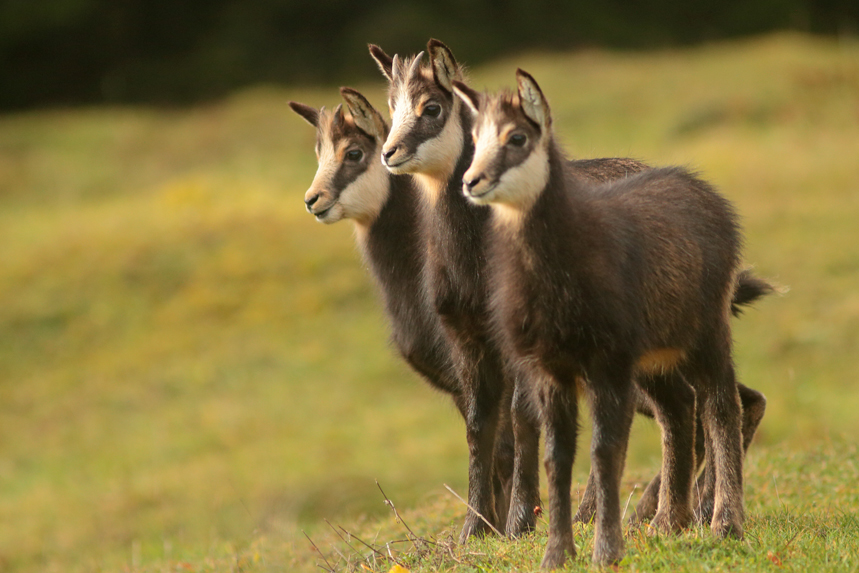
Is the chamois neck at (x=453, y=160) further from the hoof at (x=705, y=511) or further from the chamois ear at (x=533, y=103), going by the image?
the hoof at (x=705, y=511)

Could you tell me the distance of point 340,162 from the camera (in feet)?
23.0

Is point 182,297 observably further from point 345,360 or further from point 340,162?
point 340,162

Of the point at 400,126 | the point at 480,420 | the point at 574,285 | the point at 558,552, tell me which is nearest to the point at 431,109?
the point at 400,126

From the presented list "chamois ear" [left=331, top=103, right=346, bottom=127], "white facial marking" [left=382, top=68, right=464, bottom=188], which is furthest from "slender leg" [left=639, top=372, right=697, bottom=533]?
"chamois ear" [left=331, top=103, right=346, bottom=127]

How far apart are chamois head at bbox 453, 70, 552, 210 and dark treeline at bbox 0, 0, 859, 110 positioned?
24.7 meters

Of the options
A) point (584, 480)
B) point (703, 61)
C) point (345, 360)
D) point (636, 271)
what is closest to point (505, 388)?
point (636, 271)

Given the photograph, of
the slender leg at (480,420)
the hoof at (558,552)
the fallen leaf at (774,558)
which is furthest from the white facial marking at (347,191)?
the fallen leaf at (774,558)

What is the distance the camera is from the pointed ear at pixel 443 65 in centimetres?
627

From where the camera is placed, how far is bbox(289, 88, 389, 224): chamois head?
6.91 metres

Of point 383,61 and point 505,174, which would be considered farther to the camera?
point 383,61

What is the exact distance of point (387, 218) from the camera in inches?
281

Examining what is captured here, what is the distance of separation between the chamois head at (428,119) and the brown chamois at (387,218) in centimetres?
61

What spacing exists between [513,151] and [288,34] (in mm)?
28701

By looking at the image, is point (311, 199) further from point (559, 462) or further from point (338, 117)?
point (559, 462)
